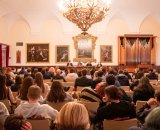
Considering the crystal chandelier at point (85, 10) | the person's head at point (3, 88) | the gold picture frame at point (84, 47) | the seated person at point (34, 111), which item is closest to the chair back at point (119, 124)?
the seated person at point (34, 111)

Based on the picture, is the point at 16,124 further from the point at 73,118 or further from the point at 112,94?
the point at 112,94

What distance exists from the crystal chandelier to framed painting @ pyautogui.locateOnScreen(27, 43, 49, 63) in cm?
1034

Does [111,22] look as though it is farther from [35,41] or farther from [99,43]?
[35,41]

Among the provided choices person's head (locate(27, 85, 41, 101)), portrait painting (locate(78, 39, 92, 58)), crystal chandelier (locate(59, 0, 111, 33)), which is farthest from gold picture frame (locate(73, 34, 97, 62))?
person's head (locate(27, 85, 41, 101))

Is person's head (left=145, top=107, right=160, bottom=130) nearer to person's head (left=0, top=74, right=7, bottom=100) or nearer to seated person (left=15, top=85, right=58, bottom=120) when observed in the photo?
seated person (left=15, top=85, right=58, bottom=120)

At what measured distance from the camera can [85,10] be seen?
43.6 feet

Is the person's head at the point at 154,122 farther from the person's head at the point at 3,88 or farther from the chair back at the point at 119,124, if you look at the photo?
the person's head at the point at 3,88

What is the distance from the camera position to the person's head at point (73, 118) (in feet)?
9.37

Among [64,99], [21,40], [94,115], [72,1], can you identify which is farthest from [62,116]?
[21,40]

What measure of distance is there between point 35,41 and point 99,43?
17.4ft

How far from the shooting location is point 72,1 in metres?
13.4

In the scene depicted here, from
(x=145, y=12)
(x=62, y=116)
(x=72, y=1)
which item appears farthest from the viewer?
(x=145, y=12)

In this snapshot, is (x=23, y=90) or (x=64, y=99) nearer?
(x=64, y=99)

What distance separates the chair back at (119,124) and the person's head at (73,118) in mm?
1552
